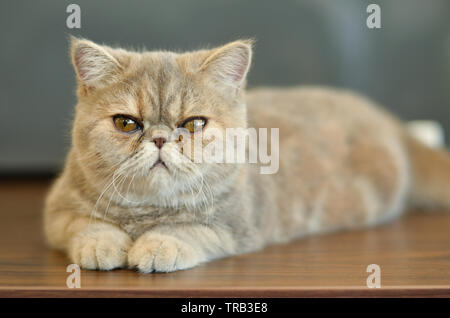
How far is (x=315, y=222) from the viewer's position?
5.80ft

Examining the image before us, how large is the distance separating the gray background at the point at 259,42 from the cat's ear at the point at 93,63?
1.76 m

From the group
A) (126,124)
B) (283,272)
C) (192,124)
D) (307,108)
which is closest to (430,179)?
(307,108)

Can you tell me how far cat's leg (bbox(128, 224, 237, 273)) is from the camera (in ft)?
3.95

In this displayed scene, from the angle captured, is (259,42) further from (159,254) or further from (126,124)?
(159,254)

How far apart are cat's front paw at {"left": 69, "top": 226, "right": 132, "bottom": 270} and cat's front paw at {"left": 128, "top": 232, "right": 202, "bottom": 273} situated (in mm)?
32

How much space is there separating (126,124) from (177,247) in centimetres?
32

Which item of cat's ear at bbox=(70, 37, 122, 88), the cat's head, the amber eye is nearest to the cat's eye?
the cat's head

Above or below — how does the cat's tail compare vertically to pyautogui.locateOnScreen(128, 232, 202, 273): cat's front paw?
above

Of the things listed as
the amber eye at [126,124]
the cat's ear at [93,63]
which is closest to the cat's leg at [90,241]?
the amber eye at [126,124]

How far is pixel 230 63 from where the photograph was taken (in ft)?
4.51

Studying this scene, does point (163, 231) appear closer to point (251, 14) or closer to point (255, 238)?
point (255, 238)

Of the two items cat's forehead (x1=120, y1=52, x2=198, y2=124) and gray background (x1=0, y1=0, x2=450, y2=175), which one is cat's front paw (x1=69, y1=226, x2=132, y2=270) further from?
gray background (x1=0, y1=0, x2=450, y2=175)

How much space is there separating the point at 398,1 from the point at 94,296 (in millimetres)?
2779

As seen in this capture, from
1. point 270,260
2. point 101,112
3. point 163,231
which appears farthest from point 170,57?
point 270,260
